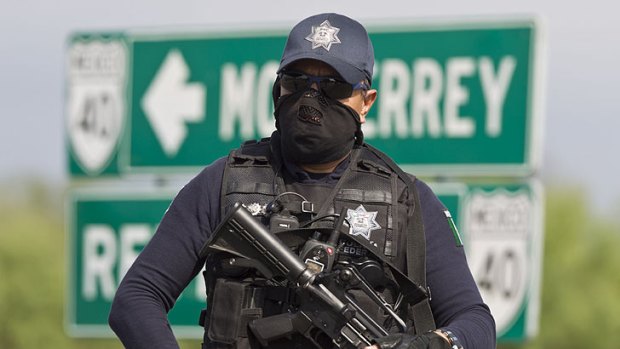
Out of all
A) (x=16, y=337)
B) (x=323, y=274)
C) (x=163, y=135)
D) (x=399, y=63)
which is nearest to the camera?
(x=323, y=274)

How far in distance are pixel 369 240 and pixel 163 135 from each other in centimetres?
582

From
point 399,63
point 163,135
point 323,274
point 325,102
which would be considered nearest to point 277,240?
point 323,274

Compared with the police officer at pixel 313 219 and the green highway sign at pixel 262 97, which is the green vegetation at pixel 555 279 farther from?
the police officer at pixel 313 219

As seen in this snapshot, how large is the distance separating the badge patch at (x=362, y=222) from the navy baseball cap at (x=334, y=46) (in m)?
0.36

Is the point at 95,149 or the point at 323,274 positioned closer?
the point at 323,274

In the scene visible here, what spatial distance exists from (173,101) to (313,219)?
574 centimetres

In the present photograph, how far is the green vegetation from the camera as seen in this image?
3164 cm

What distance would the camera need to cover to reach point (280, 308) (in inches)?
161

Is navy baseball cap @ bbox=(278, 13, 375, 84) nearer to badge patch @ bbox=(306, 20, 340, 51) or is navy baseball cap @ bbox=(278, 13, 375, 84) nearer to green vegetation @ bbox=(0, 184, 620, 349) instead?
badge patch @ bbox=(306, 20, 340, 51)

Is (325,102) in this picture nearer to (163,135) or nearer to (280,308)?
(280,308)

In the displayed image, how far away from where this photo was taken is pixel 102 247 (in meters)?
10.1

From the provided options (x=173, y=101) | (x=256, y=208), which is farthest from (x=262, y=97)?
(x=256, y=208)

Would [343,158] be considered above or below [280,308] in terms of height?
above

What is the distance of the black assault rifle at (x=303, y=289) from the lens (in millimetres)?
3953
